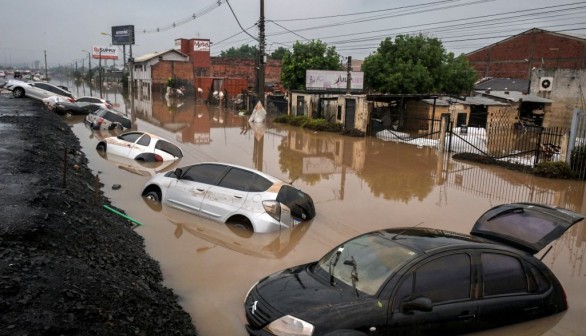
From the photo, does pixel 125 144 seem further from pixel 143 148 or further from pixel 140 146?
pixel 143 148

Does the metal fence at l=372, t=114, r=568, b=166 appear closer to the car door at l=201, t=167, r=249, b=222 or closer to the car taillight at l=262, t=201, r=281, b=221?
the car taillight at l=262, t=201, r=281, b=221

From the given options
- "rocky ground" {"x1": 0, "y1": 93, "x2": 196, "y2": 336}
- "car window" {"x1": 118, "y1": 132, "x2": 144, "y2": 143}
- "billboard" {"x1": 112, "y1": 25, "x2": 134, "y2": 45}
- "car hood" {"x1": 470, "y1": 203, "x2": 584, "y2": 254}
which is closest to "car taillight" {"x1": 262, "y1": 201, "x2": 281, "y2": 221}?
"rocky ground" {"x1": 0, "y1": 93, "x2": 196, "y2": 336}

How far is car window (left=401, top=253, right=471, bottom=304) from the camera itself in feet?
15.8

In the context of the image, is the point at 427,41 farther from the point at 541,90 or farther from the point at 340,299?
the point at 340,299

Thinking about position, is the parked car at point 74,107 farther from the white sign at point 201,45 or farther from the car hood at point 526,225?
the white sign at point 201,45

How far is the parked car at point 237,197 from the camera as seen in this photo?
932 cm

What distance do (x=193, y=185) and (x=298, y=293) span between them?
5.90m

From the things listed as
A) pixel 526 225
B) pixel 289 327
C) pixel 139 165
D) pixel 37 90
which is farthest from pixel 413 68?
pixel 289 327

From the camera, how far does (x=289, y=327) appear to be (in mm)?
4559

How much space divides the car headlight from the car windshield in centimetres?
72

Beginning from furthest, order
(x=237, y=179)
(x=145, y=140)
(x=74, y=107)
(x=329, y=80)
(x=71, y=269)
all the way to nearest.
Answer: (x=329, y=80), (x=74, y=107), (x=145, y=140), (x=237, y=179), (x=71, y=269)

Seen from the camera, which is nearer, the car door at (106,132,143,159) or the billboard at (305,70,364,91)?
the car door at (106,132,143,159)

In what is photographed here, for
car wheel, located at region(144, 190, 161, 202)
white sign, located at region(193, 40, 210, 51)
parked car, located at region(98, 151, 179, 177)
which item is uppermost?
white sign, located at region(193, 40, 210, 51)

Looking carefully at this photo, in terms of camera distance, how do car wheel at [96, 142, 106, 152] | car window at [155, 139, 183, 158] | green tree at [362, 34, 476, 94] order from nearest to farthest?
car window at [155, 139, 183, 158] < car wheel at [96, 142, 106, 152] < green tree at [362, 34, 476, 94]
